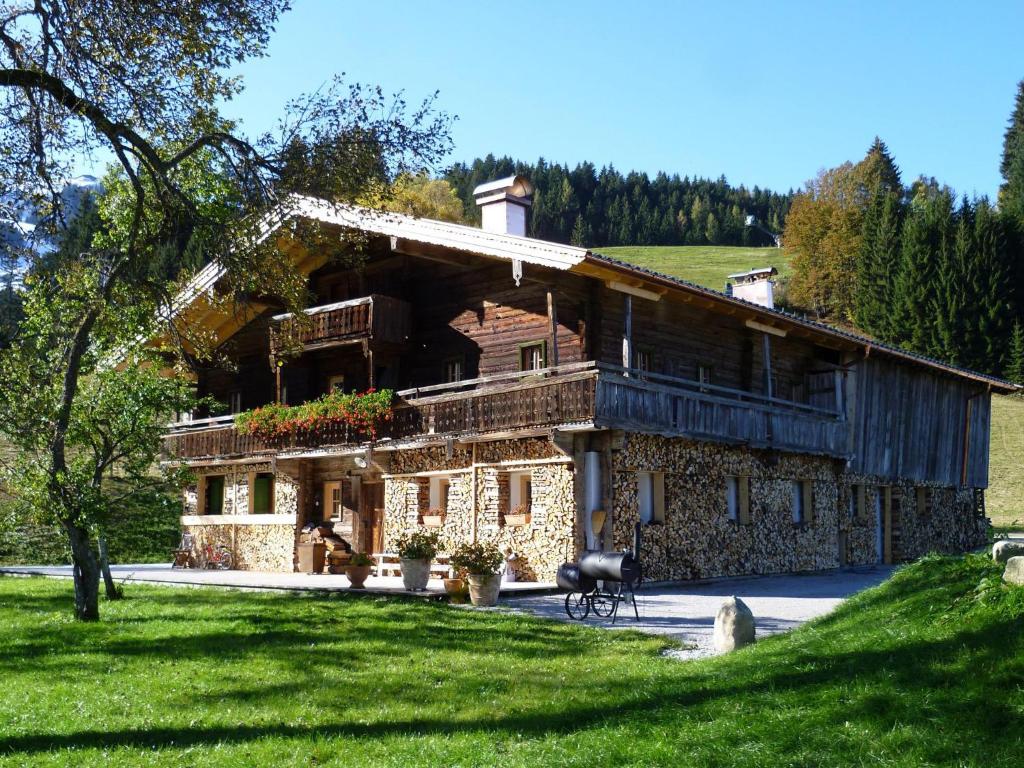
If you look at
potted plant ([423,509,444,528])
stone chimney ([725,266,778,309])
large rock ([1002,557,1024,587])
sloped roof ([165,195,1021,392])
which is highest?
stone chimney ([725,266,778,309])

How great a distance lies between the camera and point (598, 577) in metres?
14.6

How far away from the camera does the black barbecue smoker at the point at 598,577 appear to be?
46.8 feet

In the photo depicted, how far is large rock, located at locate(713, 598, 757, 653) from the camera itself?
36.3 feet

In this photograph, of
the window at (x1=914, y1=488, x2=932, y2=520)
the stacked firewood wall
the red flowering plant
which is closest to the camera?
the stacked firewood wall

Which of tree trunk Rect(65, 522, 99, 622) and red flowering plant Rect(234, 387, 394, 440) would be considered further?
red flowering plant Rect(234, 387, 394, 440)

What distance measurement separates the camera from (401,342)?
79.2 feet

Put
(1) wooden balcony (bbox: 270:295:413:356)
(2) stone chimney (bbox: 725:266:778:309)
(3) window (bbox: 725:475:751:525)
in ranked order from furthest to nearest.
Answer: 1. (2) stone chimney (bbox: 725:266:778:309)
2. (1) wooden balcony (bbox: 270:295:413:356)
3. (3) window (bbox: 725:475:751:525)

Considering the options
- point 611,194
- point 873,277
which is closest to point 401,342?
point 873,277

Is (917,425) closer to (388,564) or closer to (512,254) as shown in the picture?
(512,254)

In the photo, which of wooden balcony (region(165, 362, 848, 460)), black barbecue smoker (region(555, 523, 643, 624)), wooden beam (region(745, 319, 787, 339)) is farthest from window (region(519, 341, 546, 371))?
black barbecue smoker (region(555, 523, 643, 624))

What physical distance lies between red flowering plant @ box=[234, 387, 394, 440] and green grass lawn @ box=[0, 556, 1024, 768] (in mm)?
9642

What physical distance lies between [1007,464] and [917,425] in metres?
21.9

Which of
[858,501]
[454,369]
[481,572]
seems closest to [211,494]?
[454,369]

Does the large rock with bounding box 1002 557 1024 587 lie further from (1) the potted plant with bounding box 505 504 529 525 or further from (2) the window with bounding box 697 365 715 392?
(2) the window with bounding box 697 365 715 392
